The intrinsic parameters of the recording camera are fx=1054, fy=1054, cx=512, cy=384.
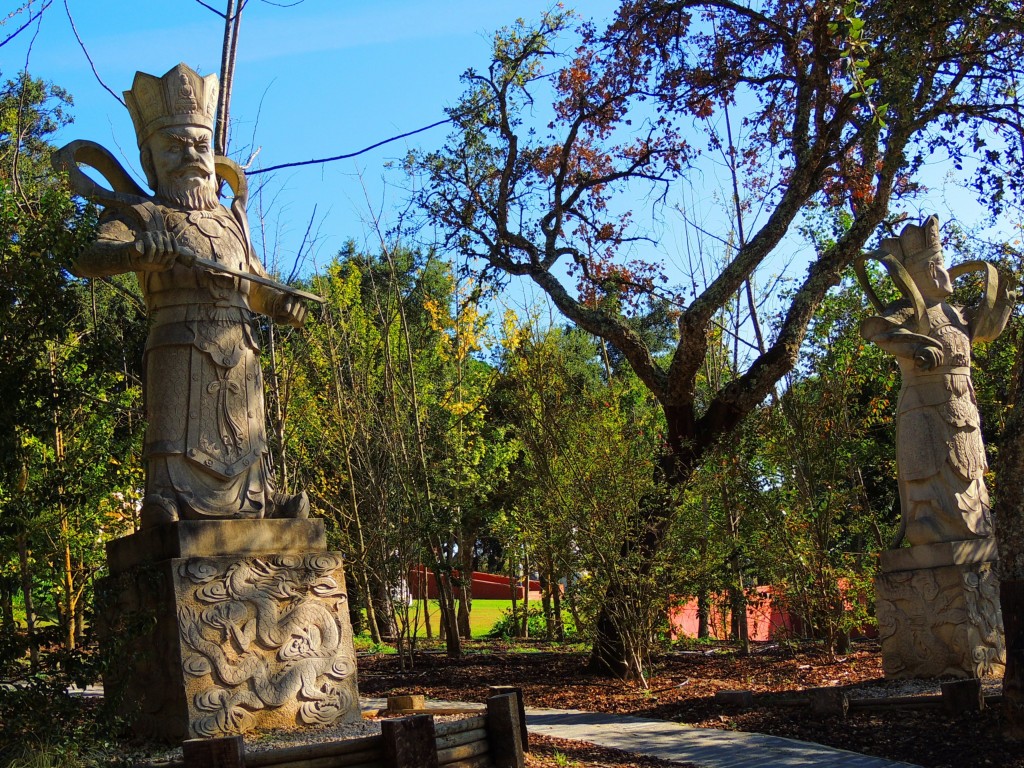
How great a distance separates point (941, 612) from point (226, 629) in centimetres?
621

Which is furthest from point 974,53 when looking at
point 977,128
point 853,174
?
point 853,174

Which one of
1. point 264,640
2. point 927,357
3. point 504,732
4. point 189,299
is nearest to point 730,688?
point 927,357

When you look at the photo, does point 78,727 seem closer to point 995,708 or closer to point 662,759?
point 662,759

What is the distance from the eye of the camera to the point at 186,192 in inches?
273

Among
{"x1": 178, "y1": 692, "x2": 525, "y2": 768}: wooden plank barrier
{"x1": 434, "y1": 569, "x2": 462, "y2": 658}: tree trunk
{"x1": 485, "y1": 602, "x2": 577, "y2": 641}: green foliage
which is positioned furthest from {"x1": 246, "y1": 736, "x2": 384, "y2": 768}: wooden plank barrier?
{"x1": 485, "y1": 602, "x2": 577, "y2": 641}: green foliage

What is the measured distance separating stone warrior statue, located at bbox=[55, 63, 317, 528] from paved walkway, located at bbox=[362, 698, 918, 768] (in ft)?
8.76

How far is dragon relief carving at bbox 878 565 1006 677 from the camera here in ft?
29.5

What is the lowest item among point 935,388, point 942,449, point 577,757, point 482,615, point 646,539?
point 482,615

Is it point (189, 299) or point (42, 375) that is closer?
point (42, 375)

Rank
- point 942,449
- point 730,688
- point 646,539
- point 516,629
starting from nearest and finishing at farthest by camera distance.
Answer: point 942,449 < point 730,688 < point 646,539 < point 516,629

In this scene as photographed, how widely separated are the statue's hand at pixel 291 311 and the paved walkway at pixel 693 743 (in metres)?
3.07

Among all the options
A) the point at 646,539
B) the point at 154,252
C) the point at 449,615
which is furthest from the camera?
the point at 449,615

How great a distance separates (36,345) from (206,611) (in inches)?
72.2

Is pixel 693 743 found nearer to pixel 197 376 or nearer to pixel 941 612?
pixel 941 612
